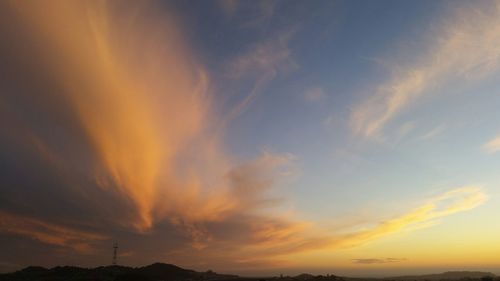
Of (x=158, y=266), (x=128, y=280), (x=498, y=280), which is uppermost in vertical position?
(x=158, y=266)

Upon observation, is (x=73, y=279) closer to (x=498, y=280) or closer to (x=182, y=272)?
(x=182, y=272)

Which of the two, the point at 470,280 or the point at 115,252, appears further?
the point at 115,252

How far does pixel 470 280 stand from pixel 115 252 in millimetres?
146963

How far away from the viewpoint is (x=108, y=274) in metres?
145

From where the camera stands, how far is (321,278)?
97375 mm

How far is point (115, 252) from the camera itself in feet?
606

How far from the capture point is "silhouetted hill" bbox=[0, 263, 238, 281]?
12975 centimetres

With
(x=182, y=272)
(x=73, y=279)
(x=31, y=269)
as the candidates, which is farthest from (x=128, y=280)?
(x=31, y=269)

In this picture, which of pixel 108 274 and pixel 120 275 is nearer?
A: pixel 120 275

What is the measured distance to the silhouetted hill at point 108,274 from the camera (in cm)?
12975

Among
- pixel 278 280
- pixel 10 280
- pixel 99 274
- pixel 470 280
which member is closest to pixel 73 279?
pixel 99 274

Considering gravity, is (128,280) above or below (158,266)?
below

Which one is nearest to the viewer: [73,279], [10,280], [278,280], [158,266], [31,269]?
[278,280]

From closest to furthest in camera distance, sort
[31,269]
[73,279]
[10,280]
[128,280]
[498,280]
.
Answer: [498,280] < [128,280] < [73,279] < [10,280] < [31,269]
